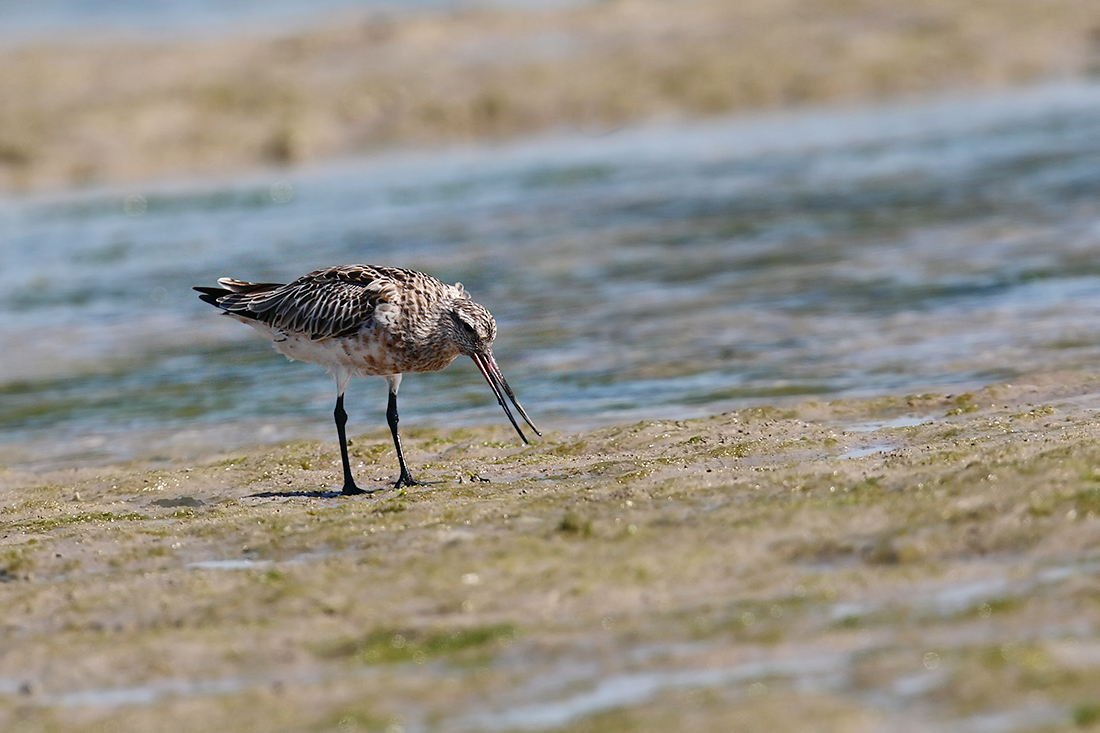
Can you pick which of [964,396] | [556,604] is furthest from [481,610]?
[964,396]

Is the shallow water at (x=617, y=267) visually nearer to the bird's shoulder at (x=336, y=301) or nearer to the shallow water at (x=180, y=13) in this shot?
the bird's shoulder at (x=336, y=301)

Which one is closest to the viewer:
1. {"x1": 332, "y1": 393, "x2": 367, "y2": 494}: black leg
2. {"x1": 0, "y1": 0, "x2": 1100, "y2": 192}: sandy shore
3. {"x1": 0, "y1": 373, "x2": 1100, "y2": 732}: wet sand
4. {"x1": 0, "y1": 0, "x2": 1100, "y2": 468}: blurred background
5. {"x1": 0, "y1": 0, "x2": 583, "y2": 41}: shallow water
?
{"x1": 0, "y1": 373, "x2": 1100, "y2": 732}: wet sand

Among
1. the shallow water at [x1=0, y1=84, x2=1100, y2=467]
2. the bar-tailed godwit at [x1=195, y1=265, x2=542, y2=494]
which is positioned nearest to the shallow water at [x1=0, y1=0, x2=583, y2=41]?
the shallow water at [x1=0, y1=84, x2=1100, y2=467]

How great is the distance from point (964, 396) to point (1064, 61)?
23667mm

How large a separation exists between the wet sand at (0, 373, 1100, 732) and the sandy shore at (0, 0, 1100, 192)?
22.3 m

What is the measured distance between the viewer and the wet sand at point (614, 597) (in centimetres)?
538

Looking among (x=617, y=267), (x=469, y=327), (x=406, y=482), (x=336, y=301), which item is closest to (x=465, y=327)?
(x=469, y=327)

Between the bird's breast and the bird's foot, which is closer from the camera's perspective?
the bird's foot

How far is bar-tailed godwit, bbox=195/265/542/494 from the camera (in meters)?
10.2

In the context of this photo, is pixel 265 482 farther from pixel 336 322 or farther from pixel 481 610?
pixel 481 610

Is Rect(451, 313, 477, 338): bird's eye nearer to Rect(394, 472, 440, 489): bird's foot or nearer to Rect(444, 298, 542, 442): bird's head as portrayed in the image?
Rect(444, 298, 542, 442): bird's head

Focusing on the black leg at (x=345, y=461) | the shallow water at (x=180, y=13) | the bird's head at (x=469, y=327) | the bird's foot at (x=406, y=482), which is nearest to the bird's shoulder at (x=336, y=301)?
the bird's head at (x=469, y=327)

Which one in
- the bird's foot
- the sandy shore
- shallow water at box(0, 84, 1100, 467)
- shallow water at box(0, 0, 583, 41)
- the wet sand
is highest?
shallow water at box(0, 0, 583, 41)

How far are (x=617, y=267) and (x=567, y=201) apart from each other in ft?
18.7
